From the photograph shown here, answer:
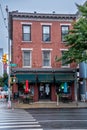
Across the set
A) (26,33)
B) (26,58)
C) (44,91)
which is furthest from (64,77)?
(26,33)

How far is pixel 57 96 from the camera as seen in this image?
4722cm

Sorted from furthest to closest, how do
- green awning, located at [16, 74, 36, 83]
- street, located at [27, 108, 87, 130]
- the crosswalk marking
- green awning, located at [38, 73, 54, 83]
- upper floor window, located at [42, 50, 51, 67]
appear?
upper floor window, located at [42, 50, 51, 67], green awning, located at [38, 73, 54, 83], green awning, located at [16, 74, 36, 83], street, located at [27, 108, 87, 130], the crosswalk marking

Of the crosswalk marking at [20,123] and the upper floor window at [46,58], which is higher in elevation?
the upper floor window at [46,58]

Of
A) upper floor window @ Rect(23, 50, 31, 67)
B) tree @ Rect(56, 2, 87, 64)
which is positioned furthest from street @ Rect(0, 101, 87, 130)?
upper floor window @ Rect(23, 50, 31, 67)

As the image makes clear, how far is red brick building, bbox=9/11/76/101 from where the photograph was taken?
50000mm

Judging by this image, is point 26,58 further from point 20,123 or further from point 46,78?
point 20,123

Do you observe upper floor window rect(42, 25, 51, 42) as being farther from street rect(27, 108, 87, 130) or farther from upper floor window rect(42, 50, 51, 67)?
street rect(27, 108, 87, 130)

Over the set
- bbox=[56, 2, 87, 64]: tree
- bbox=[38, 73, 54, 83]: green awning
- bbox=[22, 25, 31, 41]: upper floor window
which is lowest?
bbox=[38, 73, 54, 83]: green awning

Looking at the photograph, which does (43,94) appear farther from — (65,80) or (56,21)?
(56,21)

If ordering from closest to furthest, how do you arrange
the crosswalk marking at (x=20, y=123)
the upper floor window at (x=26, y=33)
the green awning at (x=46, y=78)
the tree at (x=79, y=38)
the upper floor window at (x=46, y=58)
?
1. the crosswalk marking at (x=20, y=123)
2. the tree at (x=79, y=38)
3. the green awning at (x=46, y=78)
4. the upper floor window at (x=26, y=33)
5. the upper floor window at (x=46, y=58)

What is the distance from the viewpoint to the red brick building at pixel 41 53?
50.0 m

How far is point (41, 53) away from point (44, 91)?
4696mm

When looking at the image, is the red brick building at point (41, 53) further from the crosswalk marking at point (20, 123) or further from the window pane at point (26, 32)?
the crosswalk marking at point (20, 123)

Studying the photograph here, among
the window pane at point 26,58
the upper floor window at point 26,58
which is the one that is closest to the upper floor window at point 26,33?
the upper floor window at point 26,58
